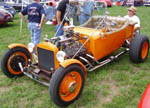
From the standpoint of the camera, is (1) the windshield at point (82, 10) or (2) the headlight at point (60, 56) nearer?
(2) the headlight at point (60, 56)

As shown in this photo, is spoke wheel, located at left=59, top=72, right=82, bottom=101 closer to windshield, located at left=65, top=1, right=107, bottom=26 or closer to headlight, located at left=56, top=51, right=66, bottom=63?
headlight, located at left=56, top=51, right=66, bottom=63

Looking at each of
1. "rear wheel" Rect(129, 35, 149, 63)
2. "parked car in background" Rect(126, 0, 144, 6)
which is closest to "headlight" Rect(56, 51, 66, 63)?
"rear wheel" Rect(129, 35, 149, 63)

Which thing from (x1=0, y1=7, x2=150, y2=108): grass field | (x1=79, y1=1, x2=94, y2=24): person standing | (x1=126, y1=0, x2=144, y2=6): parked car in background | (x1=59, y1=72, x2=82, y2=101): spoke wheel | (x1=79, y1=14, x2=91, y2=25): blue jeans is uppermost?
(x1=126, y1=0, x2=144, y2=6): parked car in background

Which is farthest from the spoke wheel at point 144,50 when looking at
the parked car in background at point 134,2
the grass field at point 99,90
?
the parked car in background at point 134,2

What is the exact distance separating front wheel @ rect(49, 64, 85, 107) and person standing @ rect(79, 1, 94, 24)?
1.70 m

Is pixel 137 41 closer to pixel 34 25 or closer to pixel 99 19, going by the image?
pixel 99 19

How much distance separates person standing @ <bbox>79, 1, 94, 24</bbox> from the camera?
3992 millimetres

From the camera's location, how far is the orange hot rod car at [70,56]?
2.82 metres

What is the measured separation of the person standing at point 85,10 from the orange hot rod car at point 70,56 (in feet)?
0.46

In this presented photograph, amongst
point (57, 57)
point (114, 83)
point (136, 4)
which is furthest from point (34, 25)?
point (136, 4)

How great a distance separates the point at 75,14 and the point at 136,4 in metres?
22.7

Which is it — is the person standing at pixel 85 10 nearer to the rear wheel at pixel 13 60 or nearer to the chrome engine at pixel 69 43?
the chrome engine at pixel 69 43

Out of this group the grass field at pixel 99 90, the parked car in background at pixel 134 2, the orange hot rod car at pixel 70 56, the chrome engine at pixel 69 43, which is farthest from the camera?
the parked car in background at pixel 134 2

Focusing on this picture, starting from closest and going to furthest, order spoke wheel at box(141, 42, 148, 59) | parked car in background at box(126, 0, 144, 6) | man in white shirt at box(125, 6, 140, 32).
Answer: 1. spoke wheel at box(141, 42, 148, 59)
2. man in white shirt at box(125, 6, 140, 32)
3. parked car in background at box(126, 0, 144, 6)
